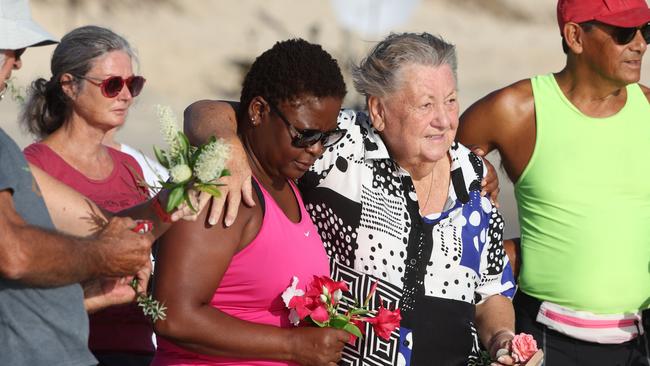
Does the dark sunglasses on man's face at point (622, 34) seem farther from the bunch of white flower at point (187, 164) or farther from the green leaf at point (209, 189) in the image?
the green leaf at point (209, 189)

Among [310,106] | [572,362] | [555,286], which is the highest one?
[310,106]

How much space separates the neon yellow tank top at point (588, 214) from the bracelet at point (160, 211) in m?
2.27

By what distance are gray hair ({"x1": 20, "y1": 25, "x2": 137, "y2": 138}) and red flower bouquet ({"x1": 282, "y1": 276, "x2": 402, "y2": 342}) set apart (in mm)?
1668

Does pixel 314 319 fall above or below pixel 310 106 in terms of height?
below

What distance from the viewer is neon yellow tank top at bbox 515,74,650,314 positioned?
546 cm

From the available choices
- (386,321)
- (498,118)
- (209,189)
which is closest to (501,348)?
(386,321)

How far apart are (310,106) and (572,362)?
6.96ft

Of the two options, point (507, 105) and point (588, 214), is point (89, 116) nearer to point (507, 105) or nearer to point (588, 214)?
point (507, 105)

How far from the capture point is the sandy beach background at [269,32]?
19.5 metres

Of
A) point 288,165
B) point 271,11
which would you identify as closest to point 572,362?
point 288,165

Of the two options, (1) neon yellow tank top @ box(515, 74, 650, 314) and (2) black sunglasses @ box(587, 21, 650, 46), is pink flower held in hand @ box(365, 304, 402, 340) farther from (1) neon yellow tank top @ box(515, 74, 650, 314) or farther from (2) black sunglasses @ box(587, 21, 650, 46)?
(2) black sunglasses @ box(587, 21, 650, 46)

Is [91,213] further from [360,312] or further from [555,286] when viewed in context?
[555,286]

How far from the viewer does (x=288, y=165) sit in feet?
13.8

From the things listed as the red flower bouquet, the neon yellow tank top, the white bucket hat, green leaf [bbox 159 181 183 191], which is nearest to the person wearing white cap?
the white bucket hat
